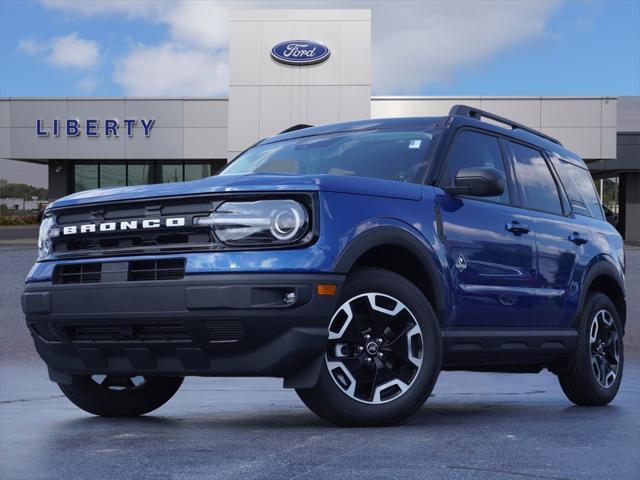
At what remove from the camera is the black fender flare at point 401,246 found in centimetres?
525

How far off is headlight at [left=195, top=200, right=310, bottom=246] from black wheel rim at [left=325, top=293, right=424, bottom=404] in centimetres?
48

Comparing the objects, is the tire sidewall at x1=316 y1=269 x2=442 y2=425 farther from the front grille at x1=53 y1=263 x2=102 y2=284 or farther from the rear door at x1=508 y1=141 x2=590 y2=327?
the rear door at x1=508 y1=141 x2=590 y2=327

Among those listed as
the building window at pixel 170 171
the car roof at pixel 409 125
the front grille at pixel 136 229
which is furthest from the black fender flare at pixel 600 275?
the building window at pixel 170 171

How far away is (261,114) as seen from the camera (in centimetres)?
4184

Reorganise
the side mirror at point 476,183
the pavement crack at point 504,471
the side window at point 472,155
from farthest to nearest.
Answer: the side window at point 472,155, the side mirror at point 476,183, the pavement crack at point 504,471

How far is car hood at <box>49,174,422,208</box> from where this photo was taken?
17.0 feet

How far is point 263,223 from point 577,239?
10.9ft

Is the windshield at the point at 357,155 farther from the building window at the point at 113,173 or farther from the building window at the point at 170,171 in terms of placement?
the building window at the point at 113,173

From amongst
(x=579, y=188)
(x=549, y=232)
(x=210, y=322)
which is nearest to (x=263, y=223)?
(x=210, y=322)

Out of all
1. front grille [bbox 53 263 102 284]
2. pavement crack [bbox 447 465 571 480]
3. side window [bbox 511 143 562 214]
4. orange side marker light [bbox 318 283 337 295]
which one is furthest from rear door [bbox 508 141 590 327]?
front grille [bbox 53 263 102 284]

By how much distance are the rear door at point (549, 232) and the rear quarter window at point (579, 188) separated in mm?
168

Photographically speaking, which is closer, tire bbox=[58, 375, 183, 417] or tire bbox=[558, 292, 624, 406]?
tire bbox=[58, 375, 183, 417]

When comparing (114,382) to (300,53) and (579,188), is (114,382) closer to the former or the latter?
(579,188)

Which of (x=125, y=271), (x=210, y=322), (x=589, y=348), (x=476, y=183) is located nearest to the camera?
(x=210, y=322)
